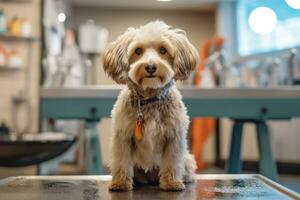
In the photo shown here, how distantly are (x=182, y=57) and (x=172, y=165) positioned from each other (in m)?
0.29

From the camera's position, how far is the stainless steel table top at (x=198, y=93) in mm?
2207

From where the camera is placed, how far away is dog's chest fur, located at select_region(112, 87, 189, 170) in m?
1.11

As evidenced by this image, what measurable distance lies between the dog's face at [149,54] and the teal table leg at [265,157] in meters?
1.20

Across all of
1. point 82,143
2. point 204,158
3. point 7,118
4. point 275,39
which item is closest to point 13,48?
point 7,118

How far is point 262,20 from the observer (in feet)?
14.9

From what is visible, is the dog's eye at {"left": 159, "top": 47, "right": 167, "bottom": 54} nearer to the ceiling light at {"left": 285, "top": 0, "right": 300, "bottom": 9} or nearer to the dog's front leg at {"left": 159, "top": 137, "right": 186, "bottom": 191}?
the dog's front leg at {"left": 159, "top": 137, "right": 186, "bottom": 191}

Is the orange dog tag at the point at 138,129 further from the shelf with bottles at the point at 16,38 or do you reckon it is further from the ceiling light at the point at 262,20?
the ceiling light at the point at 262,20

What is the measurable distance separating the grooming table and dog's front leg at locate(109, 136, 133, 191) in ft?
3.47

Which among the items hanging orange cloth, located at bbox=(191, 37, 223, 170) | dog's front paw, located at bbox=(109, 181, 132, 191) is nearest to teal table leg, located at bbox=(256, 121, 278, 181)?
dog's front paw, located at bbox=(109, 181, 132, 191)

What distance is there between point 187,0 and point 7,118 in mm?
2749

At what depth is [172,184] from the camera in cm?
114

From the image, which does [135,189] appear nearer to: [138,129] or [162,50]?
[138,129]

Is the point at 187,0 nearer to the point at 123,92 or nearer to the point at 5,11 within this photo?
the point at 5,11

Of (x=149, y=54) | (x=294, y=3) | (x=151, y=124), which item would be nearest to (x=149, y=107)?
(x=151, y=124)
